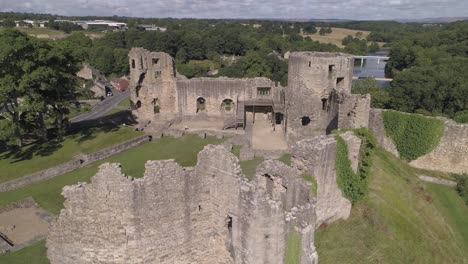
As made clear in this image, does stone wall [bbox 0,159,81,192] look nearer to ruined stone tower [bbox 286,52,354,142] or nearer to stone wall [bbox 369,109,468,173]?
ruined stone tower [bbox 286,52,354,142]

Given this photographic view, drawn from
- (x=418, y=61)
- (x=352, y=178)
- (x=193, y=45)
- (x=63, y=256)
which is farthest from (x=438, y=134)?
(x=193, y=45)

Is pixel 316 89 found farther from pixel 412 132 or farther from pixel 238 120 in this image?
pixel 238 120

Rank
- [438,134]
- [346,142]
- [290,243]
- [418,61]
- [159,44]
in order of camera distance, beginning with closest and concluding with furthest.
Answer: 1. [290,243]
2. [346,142]
3. [438,134]
4. [418,61]
5. [159,44]

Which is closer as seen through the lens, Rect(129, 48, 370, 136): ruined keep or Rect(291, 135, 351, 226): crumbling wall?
Rect(291, 135, 351, 226): crumbling wall

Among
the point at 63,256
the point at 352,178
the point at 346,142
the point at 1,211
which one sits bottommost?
the point at 1,211

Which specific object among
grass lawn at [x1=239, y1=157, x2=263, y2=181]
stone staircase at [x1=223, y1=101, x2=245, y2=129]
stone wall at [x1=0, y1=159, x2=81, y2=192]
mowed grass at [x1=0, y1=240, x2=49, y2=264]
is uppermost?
stone staircase at [x1=223, y1=101, x2=245, y2=129]

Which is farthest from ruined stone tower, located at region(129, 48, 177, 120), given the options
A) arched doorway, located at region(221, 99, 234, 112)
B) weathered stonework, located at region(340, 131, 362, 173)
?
weathered stonework, located at region(340, 131, 362, 173)

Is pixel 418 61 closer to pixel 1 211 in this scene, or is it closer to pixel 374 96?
pixel 374 96
